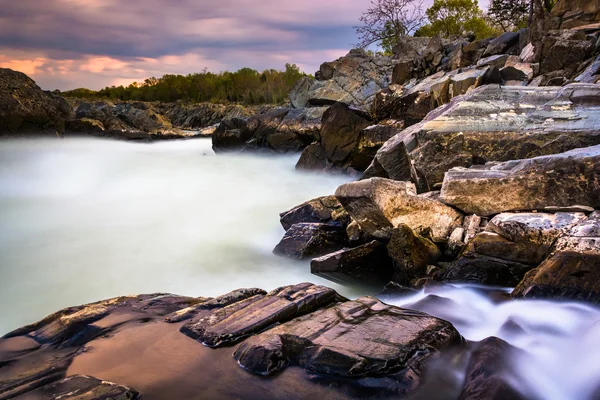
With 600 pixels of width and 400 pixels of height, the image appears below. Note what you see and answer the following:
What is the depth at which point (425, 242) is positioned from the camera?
5.69 meters

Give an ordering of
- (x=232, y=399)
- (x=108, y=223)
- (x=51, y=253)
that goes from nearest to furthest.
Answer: (x=232, y=399), (x=51, y=253), (x=108, y=223)

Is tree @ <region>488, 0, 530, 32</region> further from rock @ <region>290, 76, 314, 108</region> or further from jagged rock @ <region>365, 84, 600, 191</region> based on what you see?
jagged rock @ <region>365, 84, 600, 191</region>

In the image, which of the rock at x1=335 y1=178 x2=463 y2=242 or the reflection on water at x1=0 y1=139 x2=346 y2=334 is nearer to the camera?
the rock at x1=335 y1=178 x2=463 y2=242

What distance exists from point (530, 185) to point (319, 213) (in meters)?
4.14

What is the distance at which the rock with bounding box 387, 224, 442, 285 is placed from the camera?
5590mm

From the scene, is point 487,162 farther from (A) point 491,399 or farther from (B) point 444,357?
(A) point 491,399

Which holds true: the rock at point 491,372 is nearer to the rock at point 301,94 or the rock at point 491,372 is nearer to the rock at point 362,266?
the rock at point 362,266

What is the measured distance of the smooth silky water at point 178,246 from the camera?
4.00m

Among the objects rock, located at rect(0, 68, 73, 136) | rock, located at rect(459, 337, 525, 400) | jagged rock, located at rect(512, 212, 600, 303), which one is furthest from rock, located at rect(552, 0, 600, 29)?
rock, located at rect(0, 68, 73, 136)

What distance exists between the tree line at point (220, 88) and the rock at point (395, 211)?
46666 mm

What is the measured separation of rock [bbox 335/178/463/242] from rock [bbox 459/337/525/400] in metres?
2.41

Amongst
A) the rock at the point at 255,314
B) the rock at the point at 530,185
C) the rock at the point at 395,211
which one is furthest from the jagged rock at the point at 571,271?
the rock at the point at 255,314

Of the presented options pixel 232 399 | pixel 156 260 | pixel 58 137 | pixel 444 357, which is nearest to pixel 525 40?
pixel 156 260

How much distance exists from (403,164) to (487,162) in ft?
6.50
